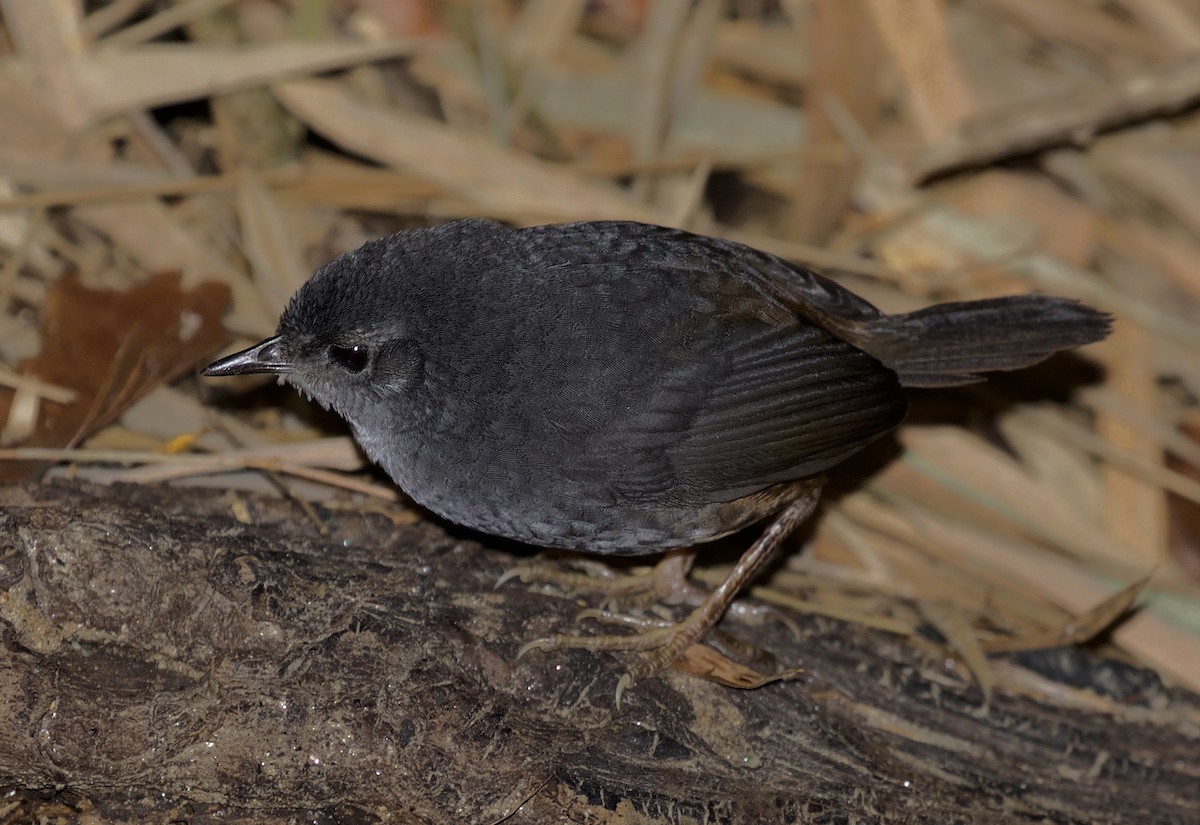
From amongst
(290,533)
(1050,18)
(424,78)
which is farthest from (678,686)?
(1050,18)

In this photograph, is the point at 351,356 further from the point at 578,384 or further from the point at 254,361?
the point at 578,384

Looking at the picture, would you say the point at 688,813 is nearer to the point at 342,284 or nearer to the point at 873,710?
the point at 873,710

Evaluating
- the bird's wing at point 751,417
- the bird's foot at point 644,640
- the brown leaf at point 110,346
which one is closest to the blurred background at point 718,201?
the brown leaf at point 110,346

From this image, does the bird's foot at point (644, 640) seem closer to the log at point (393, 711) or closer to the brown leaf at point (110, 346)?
the log at point (393, 711)

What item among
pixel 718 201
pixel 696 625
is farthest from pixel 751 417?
pixel 718 201

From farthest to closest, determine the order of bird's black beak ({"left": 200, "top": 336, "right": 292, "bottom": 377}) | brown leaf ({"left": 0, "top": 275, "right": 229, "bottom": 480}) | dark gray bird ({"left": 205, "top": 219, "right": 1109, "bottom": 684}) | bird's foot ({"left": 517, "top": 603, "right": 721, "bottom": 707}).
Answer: brown leaf ({"left": 0, "top": 275, "right": 229, "bottom": 480}), bird's black beak ({"left": 200, "top": 336, "right": 292, "bottom": 377}), dark gray bird ({"left": 205, "top": 219, "right": 1109, "bottom": 684}), bird's foot ({"left": 517, "top": 603, "right": 721, "bottom": 707})

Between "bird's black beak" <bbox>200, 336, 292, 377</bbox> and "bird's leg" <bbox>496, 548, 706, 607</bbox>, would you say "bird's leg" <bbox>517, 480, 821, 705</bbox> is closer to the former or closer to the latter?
"bird's leg" <bbox>496, 548, 706, 607</bbox>

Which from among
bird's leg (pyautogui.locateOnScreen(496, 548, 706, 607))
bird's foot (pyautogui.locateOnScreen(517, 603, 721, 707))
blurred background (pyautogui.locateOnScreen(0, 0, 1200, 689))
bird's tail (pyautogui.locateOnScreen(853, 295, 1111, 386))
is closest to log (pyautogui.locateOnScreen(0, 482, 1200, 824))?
bird's foot (pyautogui.locateOnScreen(517, 603, 721, 707))
